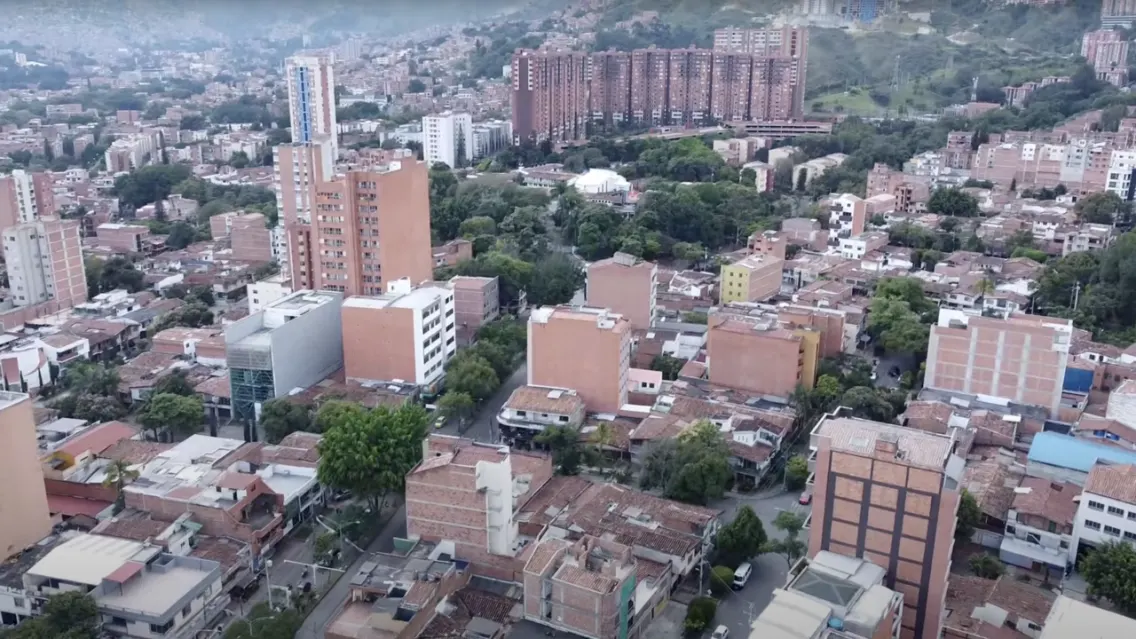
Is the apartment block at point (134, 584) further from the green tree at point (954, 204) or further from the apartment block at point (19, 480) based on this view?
the green tree at point (954, 204)

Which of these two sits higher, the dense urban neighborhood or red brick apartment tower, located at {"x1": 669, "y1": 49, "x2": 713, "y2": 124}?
red brick apartment tower, located at {"x1": 669, "y1": 49, "x2": 713, "y2": 124}

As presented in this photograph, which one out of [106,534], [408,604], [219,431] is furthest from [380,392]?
[408,604]

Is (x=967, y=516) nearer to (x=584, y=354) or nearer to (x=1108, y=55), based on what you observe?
(x=584, y=354)

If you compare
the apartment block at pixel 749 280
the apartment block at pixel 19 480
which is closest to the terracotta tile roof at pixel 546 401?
the apartment block at pixel 19 480

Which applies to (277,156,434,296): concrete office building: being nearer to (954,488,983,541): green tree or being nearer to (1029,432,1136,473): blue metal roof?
(954,488,983,541): green tree

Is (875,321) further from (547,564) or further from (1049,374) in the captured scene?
(547,564)

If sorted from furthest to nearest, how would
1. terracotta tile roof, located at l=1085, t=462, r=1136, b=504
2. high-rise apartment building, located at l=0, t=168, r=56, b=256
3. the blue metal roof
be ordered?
1. high-rise apartment building, located at l=0, t=168, r=56, b=256
2. the blue metal roof
3. terracotta tile roof, located at l=1085, t=462, r=1136, b=504

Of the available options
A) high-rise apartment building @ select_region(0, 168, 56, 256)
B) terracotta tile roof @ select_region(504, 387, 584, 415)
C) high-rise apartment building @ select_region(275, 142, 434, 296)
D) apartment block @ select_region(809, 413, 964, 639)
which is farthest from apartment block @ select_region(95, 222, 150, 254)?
apartment block @ select_region(809, 413, 964, 639)

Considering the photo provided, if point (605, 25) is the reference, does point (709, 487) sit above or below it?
below
